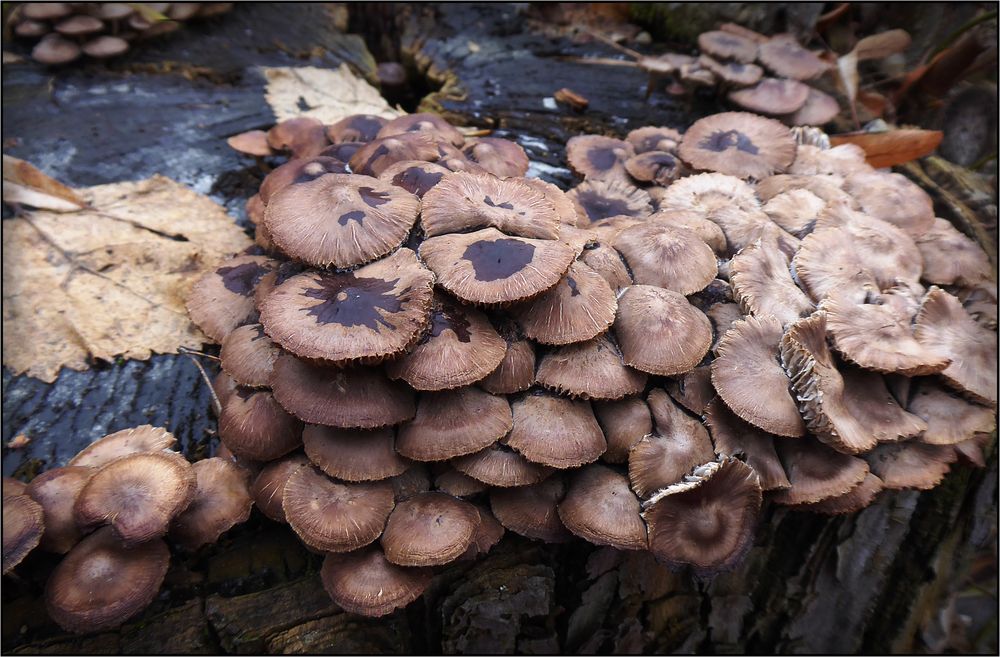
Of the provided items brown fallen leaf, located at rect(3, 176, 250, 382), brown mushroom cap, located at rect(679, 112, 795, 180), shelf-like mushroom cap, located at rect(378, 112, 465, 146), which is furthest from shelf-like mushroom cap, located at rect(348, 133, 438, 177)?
brown mushroom cap, located at rect(679, 112, 795, 180)

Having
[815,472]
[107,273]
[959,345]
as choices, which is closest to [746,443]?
[815,472]

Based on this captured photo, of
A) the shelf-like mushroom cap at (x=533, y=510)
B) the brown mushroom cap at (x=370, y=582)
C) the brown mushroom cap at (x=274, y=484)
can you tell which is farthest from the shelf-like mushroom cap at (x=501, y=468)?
the brown mushroom cap at (x=274, y=484)

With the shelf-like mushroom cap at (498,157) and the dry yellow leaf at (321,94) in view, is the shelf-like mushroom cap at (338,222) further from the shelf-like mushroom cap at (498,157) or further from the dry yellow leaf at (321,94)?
the dry yellow leaf at (321,94)

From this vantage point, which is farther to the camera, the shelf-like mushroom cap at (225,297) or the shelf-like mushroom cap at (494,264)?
the shelf-like mushroom cap at (225,297)

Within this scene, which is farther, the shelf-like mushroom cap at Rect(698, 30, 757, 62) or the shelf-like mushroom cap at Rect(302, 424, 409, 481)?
the shelf-like mushroom cap at Rect(698, 30, 757, 62)

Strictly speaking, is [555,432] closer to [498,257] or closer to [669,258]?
[498,257]

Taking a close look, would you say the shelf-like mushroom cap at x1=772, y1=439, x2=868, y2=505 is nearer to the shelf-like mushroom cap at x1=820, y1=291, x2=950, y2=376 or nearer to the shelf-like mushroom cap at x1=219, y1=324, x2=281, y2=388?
the shelf-like mushroom cap at x1=820, y1=291, x2=950, y2=376
